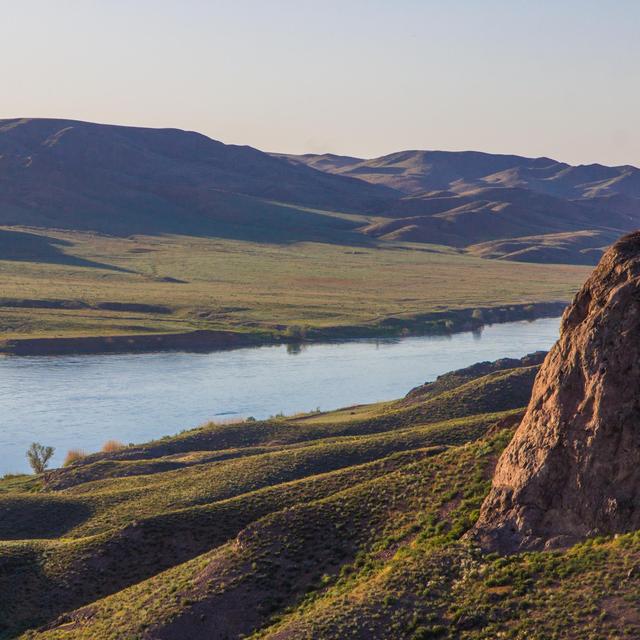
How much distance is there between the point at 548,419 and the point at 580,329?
6.50ft

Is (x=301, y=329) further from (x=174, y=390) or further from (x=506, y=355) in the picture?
(x=174, y=390)

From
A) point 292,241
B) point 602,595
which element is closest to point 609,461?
point 602,595

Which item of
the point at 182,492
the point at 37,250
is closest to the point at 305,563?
the point at 182,492

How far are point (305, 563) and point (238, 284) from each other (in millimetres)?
110042

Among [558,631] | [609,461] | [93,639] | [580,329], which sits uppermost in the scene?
[580,329]

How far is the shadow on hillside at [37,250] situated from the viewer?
5871 inches

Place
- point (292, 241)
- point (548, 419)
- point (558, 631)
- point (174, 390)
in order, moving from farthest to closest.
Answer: point (292, 241) < point (174, 390) < point (548, 419) < point (558, 631)

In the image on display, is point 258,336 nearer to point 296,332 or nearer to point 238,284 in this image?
point 296,332

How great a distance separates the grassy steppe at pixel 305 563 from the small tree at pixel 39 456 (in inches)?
448

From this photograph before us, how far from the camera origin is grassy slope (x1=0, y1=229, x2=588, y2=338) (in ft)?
340

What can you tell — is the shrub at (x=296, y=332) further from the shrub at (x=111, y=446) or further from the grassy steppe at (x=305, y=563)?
the grassy steppe at (x=305, y=563)

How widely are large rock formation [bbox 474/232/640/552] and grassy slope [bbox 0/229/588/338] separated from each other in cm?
7371

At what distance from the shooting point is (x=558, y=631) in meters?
19.2

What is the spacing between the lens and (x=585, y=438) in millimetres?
22531
